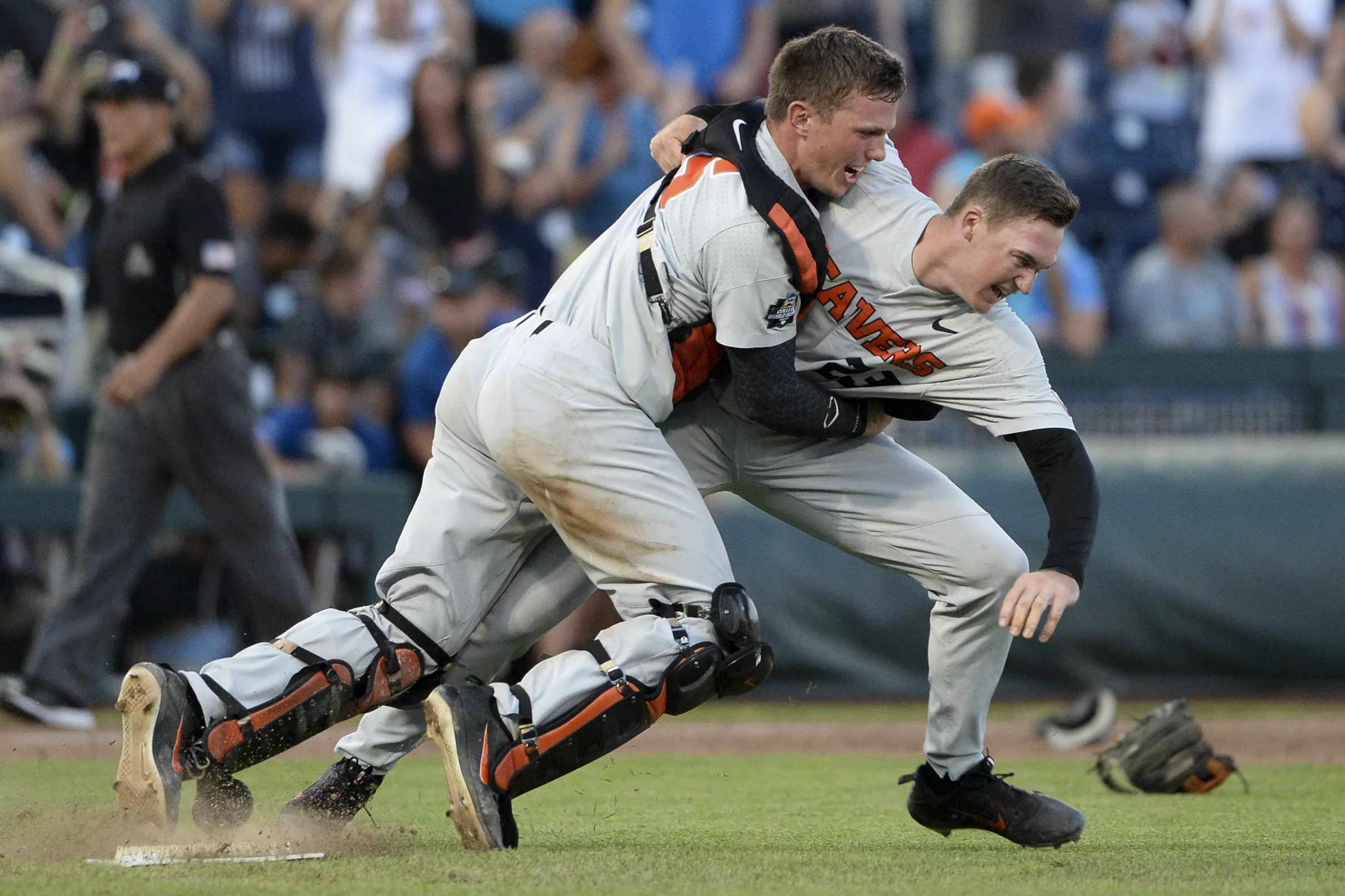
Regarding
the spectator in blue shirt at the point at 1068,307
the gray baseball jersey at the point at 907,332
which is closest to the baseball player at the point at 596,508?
the gray baseball jersey at the point at 907,332

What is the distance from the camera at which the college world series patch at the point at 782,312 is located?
4.00m

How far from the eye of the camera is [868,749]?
6.98 meters

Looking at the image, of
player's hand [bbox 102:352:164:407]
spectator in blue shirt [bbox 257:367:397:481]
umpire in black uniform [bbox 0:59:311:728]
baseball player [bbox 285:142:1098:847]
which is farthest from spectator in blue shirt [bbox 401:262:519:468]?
baseball player [bbox 285:142:1098:847]

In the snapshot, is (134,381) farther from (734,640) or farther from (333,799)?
(734,640)

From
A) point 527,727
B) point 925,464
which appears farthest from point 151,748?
point 925,464

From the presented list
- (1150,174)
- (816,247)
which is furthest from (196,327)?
(1150,174)

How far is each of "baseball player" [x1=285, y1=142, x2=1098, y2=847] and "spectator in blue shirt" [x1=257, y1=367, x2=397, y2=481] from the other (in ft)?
14.9

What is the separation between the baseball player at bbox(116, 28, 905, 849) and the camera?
12.6 feet

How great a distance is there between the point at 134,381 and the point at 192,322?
1.08 ft

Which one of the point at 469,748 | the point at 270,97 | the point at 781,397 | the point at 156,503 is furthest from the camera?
the point at 270,97

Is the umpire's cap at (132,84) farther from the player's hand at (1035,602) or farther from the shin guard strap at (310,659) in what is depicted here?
the player's hand at (1035,602)

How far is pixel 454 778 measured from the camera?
3.76m

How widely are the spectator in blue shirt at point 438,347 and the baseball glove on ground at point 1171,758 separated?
168 inches

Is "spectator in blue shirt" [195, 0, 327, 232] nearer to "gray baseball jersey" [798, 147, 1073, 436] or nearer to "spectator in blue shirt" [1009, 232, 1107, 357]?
"spectator in blue shirt" [1009, 232, 1107, 357]
